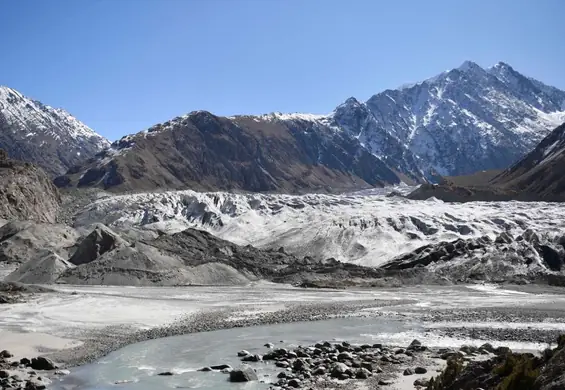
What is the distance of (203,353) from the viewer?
30188 mm

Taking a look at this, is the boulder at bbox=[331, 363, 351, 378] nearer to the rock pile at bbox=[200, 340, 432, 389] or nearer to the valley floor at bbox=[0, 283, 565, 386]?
the rock pile at bbox=[200, 340, 432, 389]

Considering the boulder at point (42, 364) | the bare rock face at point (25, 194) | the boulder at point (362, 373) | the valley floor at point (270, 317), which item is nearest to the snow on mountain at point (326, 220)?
the bare rock face at point (25, 194)

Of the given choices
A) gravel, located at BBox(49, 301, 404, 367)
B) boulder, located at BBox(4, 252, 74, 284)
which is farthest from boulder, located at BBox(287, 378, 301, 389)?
boulder, located at BBox(4, 252, 74, 284)

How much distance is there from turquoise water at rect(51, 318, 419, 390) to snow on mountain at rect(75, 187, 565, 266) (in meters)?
70.8

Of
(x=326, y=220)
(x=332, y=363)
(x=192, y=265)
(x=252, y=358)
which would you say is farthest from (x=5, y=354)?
(x=326, y=220)

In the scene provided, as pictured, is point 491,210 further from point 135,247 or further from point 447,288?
point 135,247

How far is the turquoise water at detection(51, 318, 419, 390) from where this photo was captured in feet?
75.7

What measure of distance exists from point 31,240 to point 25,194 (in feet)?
141

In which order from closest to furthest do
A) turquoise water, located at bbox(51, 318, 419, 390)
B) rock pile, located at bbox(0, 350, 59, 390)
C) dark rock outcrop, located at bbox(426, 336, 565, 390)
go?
dark rock outcrop, located at bbox(426, 336, 565, 390) < rock pile, located at bbox(0, 350, 59, 390) < turquoise water, located at bbox(51, 318, 419, 390)

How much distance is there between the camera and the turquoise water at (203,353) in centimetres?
2308

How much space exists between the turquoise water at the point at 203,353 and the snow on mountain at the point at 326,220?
7077 centimetres

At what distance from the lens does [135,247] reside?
8338 centimetres

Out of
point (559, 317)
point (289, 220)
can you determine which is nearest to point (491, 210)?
point (289, 220)

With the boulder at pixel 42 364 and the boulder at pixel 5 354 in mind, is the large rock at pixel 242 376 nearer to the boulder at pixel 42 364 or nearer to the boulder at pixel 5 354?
the boulder at pixel 42 364
